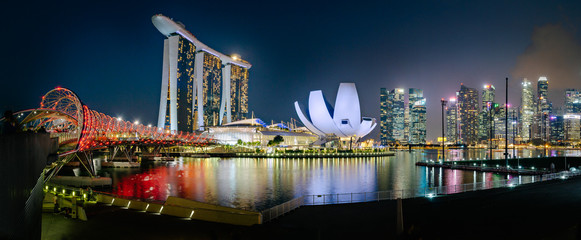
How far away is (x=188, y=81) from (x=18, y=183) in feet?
280

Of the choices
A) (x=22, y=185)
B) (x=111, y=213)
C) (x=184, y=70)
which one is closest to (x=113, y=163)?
(x=111, y=213)

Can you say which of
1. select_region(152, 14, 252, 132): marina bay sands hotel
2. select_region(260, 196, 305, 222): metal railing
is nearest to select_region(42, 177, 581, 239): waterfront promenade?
select_region(260, 196, 305, 222): metal railing

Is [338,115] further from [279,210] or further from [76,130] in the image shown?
[279,210]

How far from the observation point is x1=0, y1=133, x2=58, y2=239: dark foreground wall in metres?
4.34

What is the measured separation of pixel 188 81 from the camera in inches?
3440

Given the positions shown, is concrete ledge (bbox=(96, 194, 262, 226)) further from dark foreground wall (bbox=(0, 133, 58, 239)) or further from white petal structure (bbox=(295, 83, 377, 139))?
white petal structure (bbox=(295, 83, 377, 139))

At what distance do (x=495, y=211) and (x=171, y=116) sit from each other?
251 feet

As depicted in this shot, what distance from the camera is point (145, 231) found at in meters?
8.59

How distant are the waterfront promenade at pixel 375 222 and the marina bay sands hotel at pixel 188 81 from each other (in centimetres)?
7087

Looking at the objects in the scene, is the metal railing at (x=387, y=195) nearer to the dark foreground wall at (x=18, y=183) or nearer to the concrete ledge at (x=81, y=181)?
the dark foreground wall at (x=18, y=183)

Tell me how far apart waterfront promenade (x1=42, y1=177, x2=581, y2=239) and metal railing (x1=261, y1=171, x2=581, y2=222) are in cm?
31

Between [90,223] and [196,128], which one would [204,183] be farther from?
[196,128]

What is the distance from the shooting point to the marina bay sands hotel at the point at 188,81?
263ft

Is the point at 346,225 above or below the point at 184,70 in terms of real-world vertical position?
below
